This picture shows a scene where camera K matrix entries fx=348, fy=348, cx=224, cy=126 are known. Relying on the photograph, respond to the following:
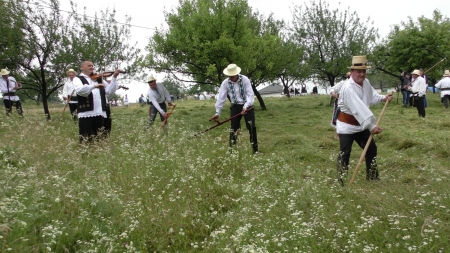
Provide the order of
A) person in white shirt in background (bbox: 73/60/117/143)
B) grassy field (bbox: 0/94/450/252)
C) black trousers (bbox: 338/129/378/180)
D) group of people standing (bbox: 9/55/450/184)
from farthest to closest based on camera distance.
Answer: person in white shirt in background (bbox: 73/60/117/143) → black trousers (bbox: 338/129/378/180) → group of people standing (bbox: 9/55/450/184) → grassy field (bbox: 0/94/450/252)

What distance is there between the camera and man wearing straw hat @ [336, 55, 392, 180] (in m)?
4.55

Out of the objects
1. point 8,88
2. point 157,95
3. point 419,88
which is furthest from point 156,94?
point 419,88

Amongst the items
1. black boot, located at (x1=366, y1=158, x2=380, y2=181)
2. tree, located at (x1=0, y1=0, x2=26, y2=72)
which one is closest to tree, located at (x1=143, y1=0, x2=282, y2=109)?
tree, located at (x1=0, y1=0, x2=26, y2=72)

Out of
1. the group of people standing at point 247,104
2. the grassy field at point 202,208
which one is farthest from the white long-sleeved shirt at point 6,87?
the grassy field at point 202,208

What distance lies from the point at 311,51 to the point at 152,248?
2281 centimetres

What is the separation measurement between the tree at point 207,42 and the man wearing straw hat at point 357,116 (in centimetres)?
801

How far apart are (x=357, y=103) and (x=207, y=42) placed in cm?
876

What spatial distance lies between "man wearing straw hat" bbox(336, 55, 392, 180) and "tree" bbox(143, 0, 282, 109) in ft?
26.3

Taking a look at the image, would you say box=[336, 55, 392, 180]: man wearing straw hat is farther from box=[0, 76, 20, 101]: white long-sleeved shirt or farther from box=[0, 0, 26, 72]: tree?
box=[0, 0, 26, 72]: tree

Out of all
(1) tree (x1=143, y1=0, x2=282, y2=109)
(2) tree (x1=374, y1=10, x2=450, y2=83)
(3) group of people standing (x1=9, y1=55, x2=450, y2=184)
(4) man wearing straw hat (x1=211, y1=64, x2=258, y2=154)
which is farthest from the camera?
(2) tree (x1=374, y1=10, x2=450, y2=83)

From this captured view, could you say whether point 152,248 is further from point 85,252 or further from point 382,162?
point 382,162

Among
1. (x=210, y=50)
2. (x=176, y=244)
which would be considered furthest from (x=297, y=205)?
(x=210, y=50)

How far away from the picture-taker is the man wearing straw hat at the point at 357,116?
14.9 feet

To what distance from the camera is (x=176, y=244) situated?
131 inches
